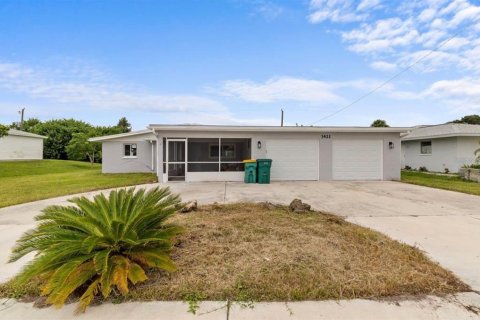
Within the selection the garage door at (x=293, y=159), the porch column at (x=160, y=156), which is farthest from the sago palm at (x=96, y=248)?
the garage door at (x=293, y=159)

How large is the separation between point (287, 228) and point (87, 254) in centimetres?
319

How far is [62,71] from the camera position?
16.0 meters

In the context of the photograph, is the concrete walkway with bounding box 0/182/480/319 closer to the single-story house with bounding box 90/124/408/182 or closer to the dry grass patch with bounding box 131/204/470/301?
the dry grass patch with bounding box 131/204/470/301

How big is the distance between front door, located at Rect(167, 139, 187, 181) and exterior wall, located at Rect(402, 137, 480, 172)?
56.9 feet

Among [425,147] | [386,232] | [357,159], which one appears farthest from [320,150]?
[425,147]

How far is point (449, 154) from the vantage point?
1819cm

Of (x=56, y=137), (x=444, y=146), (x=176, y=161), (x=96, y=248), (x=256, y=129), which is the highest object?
(x=56, y=137)

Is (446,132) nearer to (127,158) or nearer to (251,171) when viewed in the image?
(251,171)

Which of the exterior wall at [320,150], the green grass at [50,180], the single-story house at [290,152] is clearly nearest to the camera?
the green grass at [50,180]

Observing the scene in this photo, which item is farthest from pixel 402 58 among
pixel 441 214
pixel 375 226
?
pixel 375 226

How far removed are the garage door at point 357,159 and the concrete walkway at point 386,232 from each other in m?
3.89

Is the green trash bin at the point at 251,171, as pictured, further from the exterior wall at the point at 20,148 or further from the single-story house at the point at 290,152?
the exterior wall at the point at 20,148

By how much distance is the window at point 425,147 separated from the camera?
19931 mm

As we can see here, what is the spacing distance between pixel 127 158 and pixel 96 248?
58.7 ft
